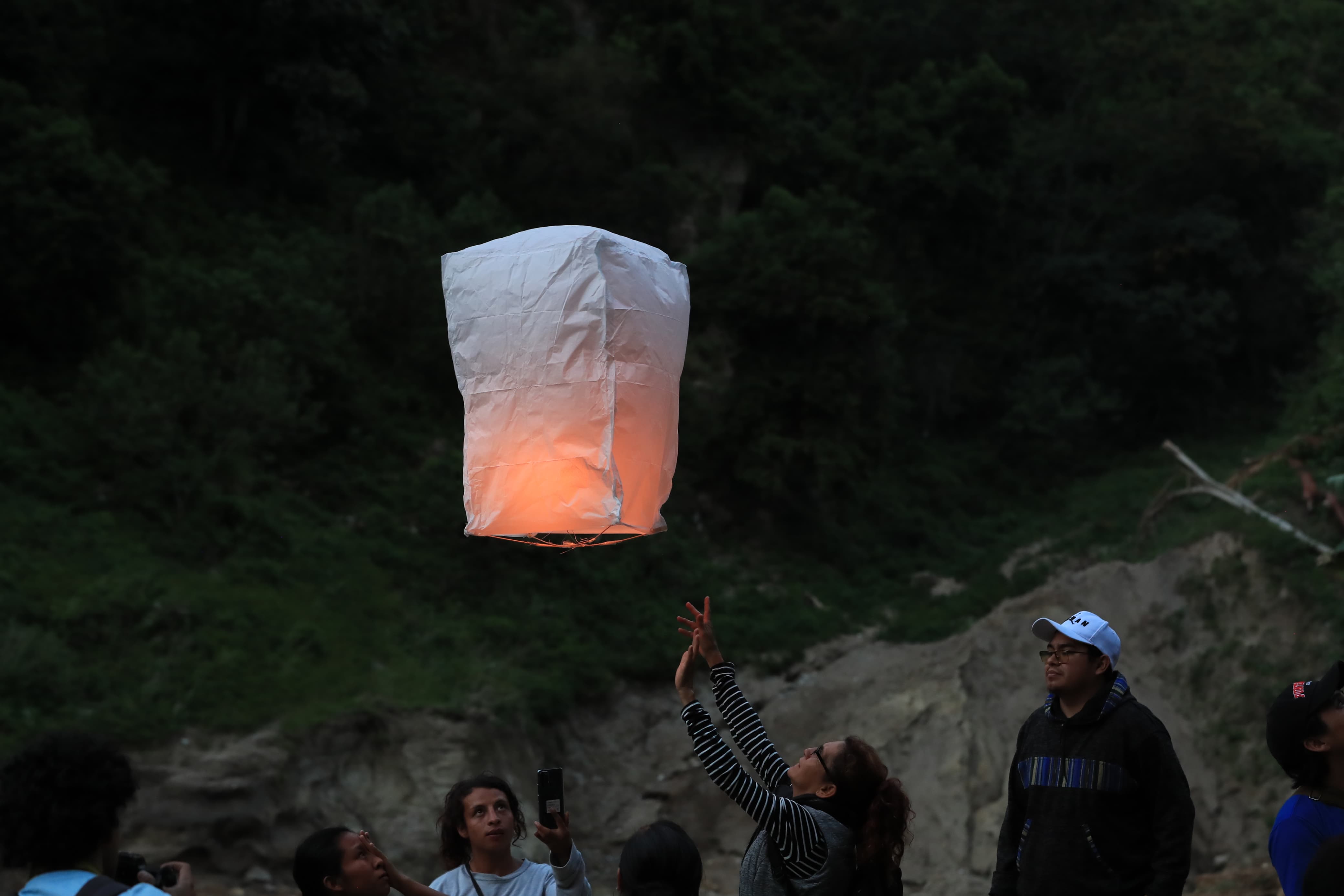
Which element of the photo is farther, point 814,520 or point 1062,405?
point 1062,405

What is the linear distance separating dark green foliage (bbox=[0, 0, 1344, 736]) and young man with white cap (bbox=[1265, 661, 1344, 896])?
8.45 metres

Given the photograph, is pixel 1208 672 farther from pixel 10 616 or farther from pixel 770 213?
pixel 10 616

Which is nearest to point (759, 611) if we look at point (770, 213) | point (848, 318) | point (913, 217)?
point (848, 318)

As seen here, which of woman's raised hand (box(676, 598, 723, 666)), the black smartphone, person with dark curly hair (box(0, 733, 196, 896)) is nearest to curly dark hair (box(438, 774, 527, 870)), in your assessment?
the black smartphone

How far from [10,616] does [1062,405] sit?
17182 mm

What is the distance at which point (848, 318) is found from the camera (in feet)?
54.9

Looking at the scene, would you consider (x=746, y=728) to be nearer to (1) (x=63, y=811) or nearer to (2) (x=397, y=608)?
(1) (x=63, y=811)

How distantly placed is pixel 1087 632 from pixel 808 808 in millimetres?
851

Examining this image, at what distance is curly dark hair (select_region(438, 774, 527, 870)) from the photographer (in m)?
3.46

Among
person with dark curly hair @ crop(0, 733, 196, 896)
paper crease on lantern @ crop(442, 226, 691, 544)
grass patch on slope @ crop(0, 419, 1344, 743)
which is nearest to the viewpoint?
person with dark curly hair @ crop(0, 733, 196, 896)

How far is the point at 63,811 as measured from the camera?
2.14 m

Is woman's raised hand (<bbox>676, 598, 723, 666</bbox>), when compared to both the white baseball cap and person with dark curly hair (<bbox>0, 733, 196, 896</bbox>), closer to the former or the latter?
the white baseball cap

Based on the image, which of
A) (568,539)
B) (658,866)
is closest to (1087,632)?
(658,866)

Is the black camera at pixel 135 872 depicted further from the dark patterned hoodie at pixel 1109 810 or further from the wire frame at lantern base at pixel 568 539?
the dark patterned hoodie at pixel 1109 810
